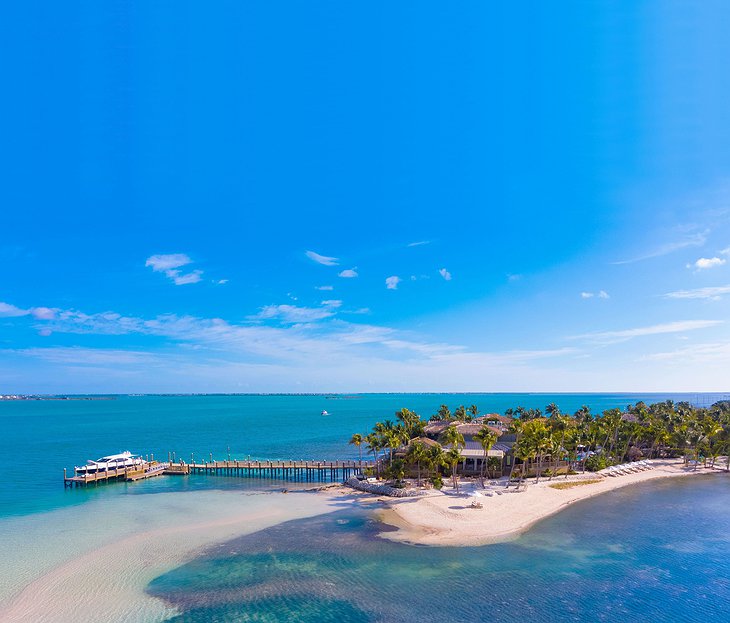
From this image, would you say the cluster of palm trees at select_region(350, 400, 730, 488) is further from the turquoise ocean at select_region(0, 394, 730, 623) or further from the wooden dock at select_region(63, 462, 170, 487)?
the wooden dock at select_region(63, 462, 170, 487)

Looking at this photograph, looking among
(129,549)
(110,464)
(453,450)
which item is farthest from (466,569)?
(110,464)

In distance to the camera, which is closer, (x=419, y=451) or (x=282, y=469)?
(x=419, y=451)

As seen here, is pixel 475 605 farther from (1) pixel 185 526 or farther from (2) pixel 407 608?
(1) pixel 185 526

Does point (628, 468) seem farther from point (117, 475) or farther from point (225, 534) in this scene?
point (117, 475)

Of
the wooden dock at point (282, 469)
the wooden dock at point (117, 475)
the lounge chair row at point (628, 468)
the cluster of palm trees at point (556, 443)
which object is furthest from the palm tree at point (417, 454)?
the wooden dock at point (117, 475)

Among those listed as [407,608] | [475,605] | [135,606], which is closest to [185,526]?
[135,606]

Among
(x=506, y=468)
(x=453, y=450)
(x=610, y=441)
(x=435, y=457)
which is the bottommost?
(x=506, y=468)

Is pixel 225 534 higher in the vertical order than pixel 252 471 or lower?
higher

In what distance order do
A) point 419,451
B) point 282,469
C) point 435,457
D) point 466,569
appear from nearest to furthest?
point 466,569 < point 435,457 < point 419,451 < point 282,469
